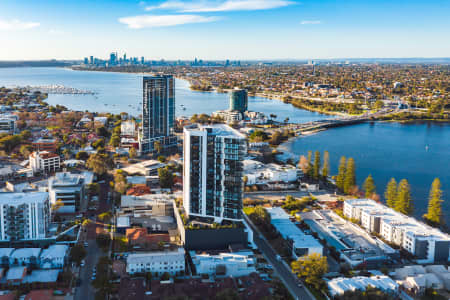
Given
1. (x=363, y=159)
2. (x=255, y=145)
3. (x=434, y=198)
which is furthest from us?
(x=255, y=145)

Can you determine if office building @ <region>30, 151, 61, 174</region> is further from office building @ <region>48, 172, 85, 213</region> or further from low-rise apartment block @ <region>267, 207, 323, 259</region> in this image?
low-rise apartment block @ <region>267, 207, 323, 259</region>

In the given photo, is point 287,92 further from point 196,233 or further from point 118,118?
point 196,233

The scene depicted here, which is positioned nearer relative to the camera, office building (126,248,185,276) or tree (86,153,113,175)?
office building (126,248,185,276)

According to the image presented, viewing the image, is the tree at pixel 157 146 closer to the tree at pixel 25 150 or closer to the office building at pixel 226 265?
the tree at pixel 25 150

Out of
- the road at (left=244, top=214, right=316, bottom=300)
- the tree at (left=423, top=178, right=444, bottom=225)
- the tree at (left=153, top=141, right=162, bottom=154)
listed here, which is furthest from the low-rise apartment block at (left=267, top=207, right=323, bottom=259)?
the tree at (left=153, top=141, right=162, bottom=154)

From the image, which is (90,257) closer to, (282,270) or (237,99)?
(282,270)

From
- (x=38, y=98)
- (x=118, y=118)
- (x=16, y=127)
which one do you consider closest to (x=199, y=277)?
(x=16, y=127)

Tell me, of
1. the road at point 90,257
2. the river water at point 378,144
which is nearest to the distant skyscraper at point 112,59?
the river water at point 378,144
